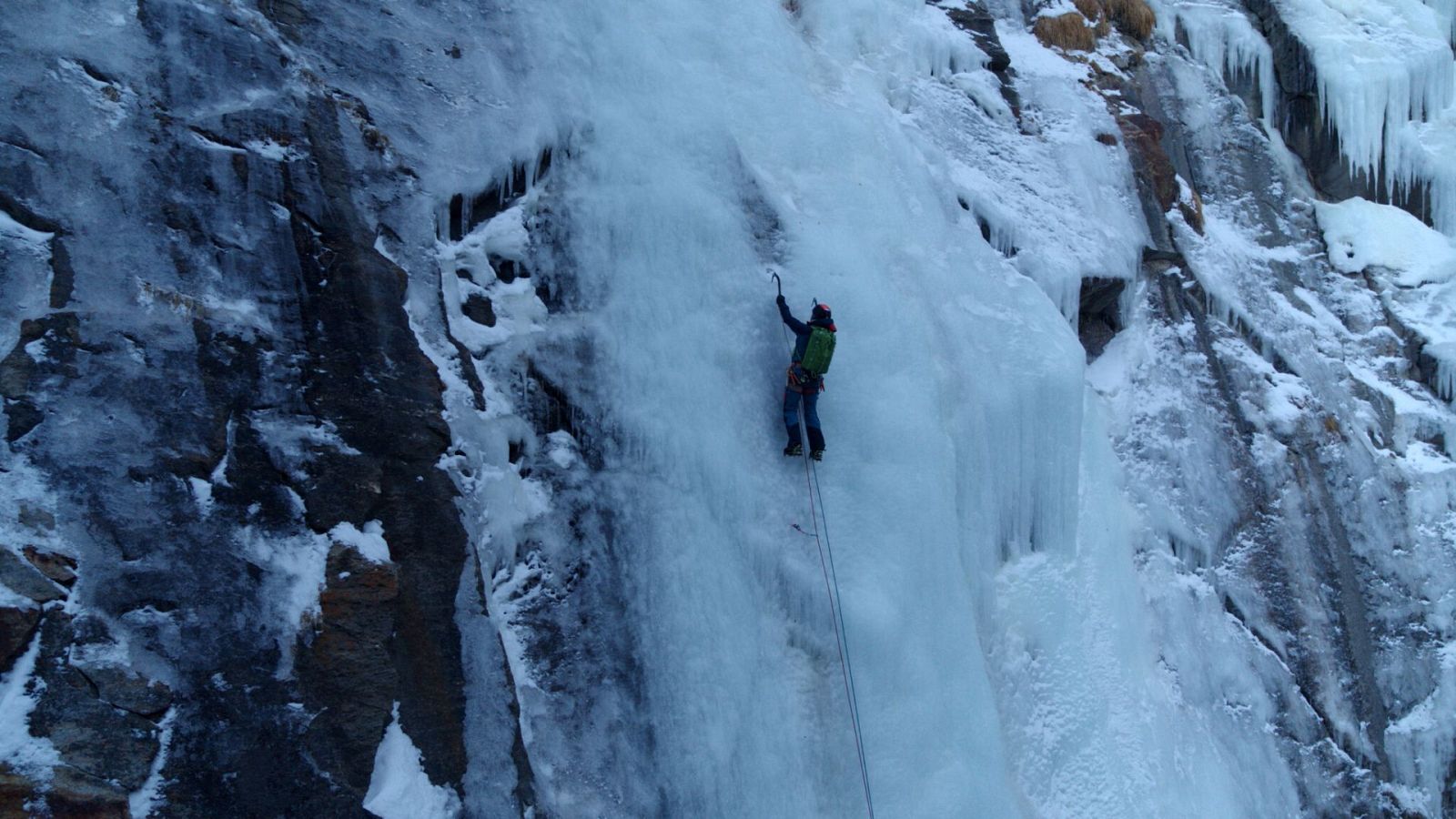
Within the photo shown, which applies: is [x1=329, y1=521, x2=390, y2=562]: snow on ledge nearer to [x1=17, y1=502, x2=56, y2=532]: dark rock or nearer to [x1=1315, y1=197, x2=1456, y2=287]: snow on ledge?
[x1=17, y1=502, x2=56, y2=532]: dark rock

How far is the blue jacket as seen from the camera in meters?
5.66

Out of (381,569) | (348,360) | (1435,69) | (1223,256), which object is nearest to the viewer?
(381,569)

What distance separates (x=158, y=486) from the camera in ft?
12.7

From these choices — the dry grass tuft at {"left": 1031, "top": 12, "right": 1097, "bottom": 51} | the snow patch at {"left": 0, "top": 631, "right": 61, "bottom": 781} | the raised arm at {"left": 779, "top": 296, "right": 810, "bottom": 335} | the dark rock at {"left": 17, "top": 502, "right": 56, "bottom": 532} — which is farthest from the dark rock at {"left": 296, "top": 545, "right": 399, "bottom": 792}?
the dry grass tuft at {"left": 1031, "top": 12, "right": 1097, "bottom": 51}

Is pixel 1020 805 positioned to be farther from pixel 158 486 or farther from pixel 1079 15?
pixel 1079 15

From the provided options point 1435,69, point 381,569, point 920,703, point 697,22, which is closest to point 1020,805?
point 920,703

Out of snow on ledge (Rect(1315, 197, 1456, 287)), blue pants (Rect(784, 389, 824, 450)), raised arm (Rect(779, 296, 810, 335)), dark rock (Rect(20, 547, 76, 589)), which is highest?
Result: dark rock (Rect(20, 547, 76, 589))

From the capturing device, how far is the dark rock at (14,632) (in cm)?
334

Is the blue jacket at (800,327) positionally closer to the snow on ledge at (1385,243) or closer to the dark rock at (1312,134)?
the snow on ledge at (1385,243)

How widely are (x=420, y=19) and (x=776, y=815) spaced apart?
5548mm

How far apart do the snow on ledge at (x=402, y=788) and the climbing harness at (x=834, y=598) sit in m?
2.27

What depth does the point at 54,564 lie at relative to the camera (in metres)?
3.53

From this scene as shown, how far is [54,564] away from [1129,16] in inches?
407

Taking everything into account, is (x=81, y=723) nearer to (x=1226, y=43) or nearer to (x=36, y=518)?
(x=36, y=518)
